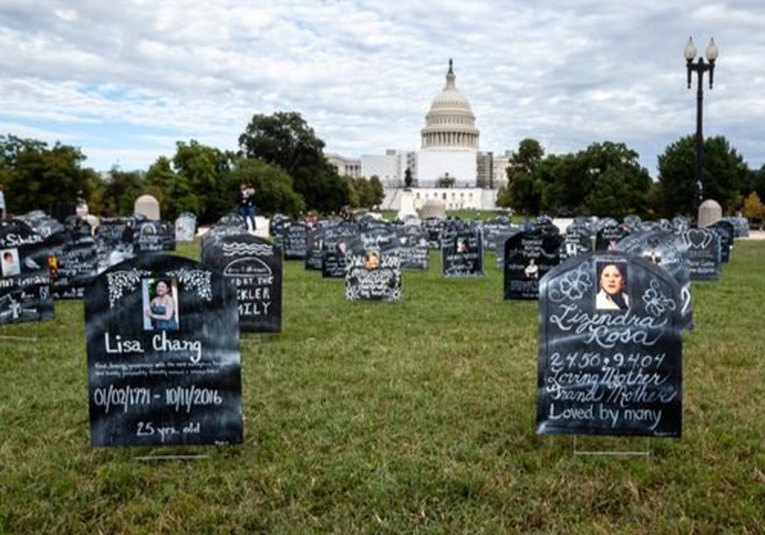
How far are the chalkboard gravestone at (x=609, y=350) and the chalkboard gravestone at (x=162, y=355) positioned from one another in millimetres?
1984

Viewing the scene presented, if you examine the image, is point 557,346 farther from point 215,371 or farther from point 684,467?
point 215,371

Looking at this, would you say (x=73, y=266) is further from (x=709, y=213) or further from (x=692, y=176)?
(x=692, y=176)

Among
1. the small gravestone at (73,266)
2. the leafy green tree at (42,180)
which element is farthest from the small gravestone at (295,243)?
the leafy green tree at (42,180)

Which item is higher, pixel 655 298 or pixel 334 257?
pixel 655 298

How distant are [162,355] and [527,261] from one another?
26.9 ft

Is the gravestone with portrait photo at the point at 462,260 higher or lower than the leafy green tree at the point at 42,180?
lower

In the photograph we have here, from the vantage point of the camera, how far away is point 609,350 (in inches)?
189

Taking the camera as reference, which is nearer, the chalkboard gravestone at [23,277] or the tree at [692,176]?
the chalkboard gravestone at [23,277]

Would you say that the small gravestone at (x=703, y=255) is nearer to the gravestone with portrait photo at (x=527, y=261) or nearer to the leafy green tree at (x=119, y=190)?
the gravestone with portrait photo at (x=527, y=261)

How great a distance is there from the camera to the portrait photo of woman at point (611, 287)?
187 inches

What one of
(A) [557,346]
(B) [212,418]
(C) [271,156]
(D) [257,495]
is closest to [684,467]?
(A) [557,346]

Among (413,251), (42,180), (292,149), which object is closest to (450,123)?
(292,149)

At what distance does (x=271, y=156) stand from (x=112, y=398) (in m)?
74.2

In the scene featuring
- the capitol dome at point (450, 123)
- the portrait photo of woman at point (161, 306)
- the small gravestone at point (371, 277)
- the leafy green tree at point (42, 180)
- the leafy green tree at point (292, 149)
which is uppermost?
the capitol dome at point (450, 123)
